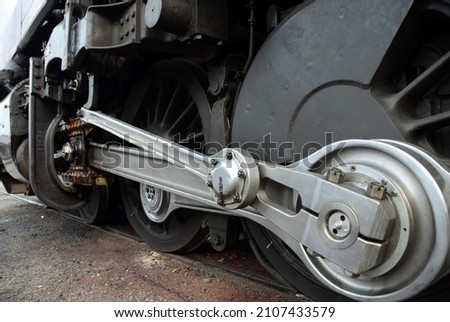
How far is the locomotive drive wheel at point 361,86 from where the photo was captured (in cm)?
100

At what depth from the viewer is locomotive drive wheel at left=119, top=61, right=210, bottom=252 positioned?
1992mm

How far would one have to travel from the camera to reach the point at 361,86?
1.09 metres

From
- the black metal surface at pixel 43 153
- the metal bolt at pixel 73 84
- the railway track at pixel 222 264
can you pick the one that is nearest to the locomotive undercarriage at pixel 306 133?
the railway track at pixel 222 264

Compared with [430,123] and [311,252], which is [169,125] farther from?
[430,123]

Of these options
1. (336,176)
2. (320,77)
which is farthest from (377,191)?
Result: (320,77)

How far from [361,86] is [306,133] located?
253 mm

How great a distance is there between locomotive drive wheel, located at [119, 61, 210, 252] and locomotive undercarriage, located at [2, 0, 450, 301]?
0.05ft

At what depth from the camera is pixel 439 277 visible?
0.84 metres

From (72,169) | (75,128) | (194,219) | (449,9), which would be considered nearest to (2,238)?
(72,169)

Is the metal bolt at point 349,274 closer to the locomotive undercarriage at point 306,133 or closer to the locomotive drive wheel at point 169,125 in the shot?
the locomotive undercarriage at point 306,133

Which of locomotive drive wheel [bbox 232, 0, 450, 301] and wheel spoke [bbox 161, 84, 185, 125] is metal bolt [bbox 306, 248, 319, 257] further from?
wheel spoke [bbox 161, 84, 185, 125]

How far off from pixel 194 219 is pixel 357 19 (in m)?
1.39

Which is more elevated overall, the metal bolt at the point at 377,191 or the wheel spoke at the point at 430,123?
the wheel spoke at the point at 430,123

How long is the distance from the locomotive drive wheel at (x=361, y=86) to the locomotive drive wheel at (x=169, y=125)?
2.01 feet
